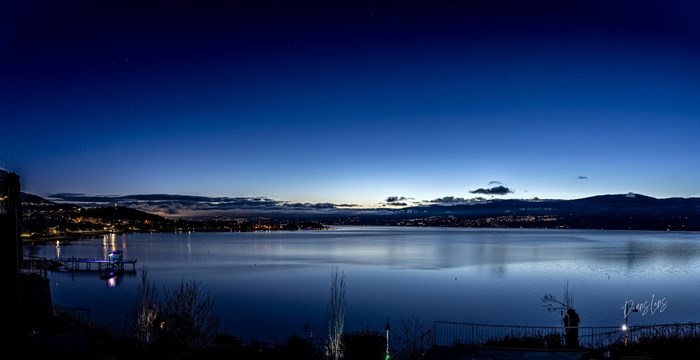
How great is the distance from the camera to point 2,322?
55.3 ft

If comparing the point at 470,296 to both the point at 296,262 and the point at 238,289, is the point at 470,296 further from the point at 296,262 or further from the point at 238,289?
the point at 296,262

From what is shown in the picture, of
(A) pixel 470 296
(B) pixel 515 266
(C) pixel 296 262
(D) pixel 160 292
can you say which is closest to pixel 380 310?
(A) pixel 470 296

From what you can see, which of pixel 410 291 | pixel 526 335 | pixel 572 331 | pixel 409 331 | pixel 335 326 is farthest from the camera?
pixel 410 291

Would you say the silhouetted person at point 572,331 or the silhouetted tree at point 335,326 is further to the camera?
the silhouetted tree at point 335,326

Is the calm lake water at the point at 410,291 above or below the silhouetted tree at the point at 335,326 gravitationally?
below

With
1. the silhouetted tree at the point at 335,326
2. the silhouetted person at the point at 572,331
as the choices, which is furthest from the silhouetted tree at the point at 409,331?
the silhouetted person at the point at 572,331

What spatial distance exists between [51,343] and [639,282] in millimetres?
63558

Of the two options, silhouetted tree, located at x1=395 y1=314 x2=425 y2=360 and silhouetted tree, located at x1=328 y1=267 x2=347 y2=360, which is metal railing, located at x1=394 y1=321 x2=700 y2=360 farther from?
silhouetted tree, located at x1=328 y1=267 x2=347 y2=360

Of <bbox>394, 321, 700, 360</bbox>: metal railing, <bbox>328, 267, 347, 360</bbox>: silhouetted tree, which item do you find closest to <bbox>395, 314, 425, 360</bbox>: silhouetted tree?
<bbox>394, 321, 700, 360</bbox>: metal railing

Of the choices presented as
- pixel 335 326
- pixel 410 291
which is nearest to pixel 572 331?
pixel 335 326

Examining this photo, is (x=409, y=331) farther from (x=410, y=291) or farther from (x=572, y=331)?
(x=410, y=291)

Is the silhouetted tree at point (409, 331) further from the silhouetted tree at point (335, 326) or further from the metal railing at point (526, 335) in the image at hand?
the silhouetted tree at point (335, 326)

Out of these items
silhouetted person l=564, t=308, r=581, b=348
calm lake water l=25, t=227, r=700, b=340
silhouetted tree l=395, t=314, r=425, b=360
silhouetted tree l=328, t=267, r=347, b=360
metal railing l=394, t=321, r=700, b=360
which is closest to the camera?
silhouetted person l=564, t=308, r=581, b=348

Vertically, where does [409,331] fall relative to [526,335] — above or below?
below
